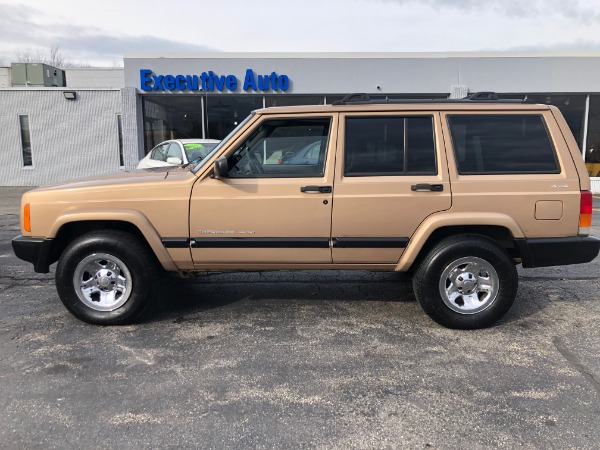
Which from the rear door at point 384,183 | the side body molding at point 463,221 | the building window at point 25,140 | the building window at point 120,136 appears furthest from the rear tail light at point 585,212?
the building window at point 25,140

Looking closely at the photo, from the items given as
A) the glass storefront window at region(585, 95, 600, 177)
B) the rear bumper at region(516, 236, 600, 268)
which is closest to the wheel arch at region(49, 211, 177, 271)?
the rear bumper at region(516, 236, 600, 268)

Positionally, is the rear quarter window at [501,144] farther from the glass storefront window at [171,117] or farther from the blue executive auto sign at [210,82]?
the glass storefront window at [171,117]

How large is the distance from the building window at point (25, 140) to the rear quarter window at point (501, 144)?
17.5 meters

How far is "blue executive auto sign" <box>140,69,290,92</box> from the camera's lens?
606 inches

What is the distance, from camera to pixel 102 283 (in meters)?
4.25

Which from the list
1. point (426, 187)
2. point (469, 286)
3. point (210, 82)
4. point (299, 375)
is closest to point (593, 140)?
point (210, 82)

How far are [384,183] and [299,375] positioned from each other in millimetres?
1727

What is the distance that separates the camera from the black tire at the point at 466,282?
13.4 ft

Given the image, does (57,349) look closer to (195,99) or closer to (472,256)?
(472,256)

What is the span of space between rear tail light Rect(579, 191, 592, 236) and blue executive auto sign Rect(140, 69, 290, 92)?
12620 millimetres

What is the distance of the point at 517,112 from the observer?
4180mm

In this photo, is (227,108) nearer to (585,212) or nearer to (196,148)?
(196,148)

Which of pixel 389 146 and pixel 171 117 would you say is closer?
pixel 389 146

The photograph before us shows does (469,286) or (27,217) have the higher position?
(27,217)
